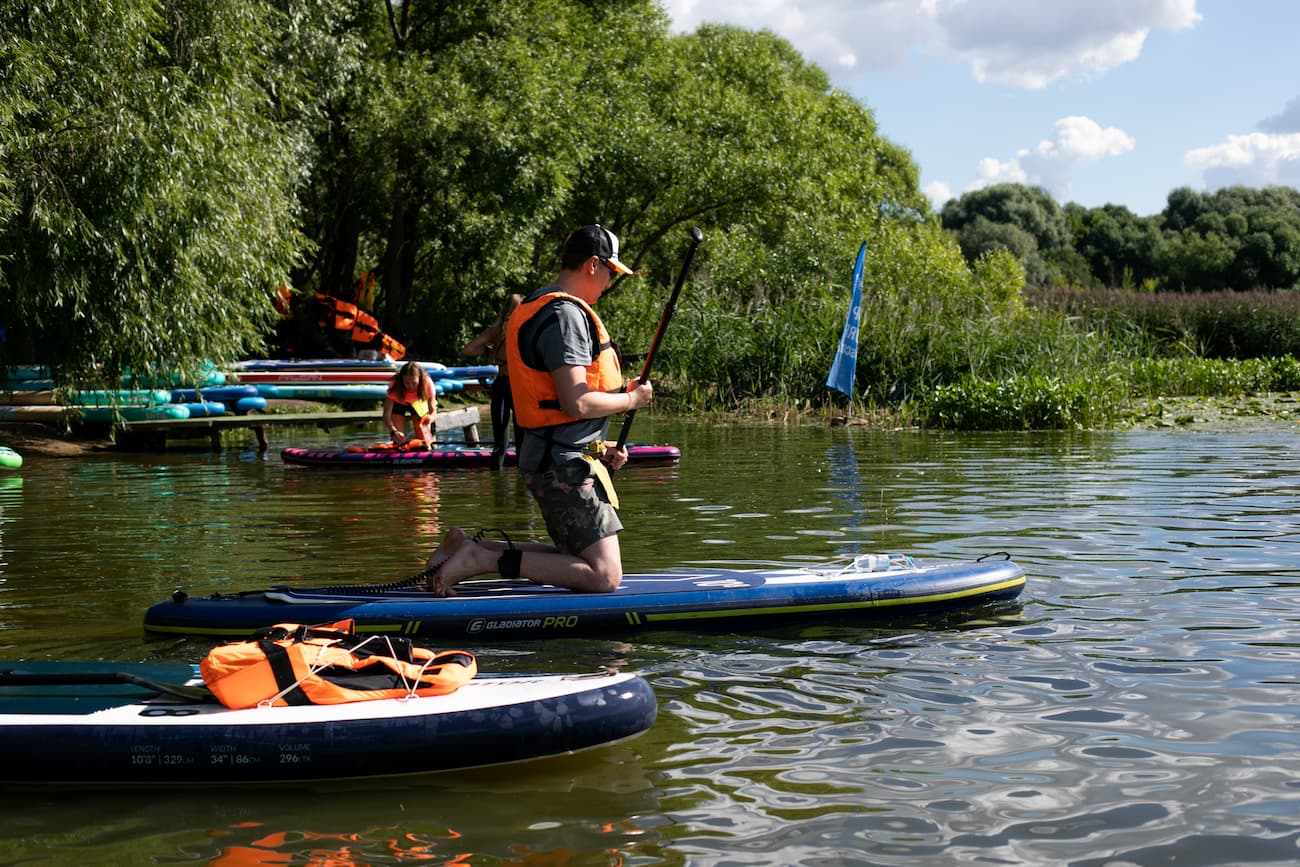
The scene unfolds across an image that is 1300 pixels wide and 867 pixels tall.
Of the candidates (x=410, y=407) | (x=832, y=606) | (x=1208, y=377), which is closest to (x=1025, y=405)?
(x=1208, y=377)

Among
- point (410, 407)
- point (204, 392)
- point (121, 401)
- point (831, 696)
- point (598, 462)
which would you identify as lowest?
point (831, 696)

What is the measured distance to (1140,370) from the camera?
802 inches

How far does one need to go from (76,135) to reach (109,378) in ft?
9.33

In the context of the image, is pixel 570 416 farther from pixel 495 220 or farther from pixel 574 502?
pixel 495 220

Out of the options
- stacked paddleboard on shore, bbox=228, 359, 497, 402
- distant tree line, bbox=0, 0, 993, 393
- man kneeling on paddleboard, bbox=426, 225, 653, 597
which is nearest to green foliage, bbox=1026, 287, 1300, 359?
distant tree line, bbox=0, 0, 993, 393

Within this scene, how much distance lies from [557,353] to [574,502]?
0.65 metres

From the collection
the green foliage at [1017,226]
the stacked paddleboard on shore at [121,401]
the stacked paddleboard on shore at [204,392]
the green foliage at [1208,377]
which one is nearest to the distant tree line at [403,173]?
the stacked paddleboard on shore at [121,401]

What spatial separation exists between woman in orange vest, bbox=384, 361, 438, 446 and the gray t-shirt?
24.9 feet

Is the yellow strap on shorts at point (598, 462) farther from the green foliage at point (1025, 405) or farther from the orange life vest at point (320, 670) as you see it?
the green foliage at point (1025, 405)

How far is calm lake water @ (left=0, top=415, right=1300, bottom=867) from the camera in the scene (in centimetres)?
368

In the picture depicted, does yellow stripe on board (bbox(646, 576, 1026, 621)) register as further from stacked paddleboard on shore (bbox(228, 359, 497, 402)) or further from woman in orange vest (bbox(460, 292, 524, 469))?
stacked paddleboard on shore (bbox(228, 359, 497, 402))

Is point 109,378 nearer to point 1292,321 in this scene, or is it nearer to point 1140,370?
point 1140,370

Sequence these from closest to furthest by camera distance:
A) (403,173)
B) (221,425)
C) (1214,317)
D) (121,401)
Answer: (121,401), (221,425), (403,173), (1214,317)

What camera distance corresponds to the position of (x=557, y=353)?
5289 mm
